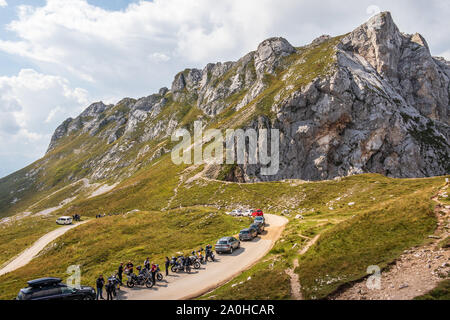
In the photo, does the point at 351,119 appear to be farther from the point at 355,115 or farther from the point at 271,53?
the point at 271,53

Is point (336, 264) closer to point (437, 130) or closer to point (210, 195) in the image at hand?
point (210, 195)

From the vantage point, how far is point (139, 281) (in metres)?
25.5

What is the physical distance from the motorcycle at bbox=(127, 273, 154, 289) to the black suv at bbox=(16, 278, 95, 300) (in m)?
5.29

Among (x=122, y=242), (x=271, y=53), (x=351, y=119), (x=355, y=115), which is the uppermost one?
(x=271, y=53)

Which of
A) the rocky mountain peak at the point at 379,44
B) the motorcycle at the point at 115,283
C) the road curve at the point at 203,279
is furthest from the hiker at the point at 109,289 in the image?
the rocky mountain peak at the point at 379,44

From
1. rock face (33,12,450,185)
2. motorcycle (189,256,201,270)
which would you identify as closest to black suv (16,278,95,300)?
motorcycle (189,256,201,270)

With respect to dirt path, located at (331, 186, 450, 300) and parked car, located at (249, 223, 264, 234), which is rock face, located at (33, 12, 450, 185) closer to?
parked car, located at (249, 223, 264, 234)

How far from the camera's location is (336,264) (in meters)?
20.6

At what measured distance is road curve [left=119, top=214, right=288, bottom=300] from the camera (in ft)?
74.8

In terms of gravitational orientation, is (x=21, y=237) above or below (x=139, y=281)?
below

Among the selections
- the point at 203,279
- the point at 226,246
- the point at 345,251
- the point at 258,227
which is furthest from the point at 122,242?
the point at 345,251

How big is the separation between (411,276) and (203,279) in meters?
17.6

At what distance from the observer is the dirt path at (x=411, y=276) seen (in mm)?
14570
